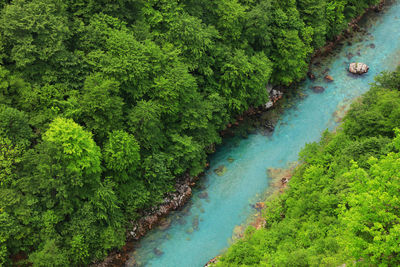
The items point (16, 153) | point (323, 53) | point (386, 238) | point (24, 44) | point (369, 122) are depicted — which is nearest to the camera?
point (386, 238)

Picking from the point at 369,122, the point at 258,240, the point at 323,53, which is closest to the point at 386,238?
the point at 258,240

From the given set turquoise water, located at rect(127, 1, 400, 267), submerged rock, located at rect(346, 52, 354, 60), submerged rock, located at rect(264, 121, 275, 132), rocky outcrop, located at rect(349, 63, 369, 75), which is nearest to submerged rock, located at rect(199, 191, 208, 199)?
turquoise water, located at rect(127, 1, 400, 267)

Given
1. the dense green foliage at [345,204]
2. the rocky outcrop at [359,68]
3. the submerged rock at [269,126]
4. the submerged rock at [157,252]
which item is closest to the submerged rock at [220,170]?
the submerged rock at [269,126]

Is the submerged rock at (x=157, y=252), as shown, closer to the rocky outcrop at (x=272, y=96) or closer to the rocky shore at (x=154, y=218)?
the rocky shore at (x=154, y=218)

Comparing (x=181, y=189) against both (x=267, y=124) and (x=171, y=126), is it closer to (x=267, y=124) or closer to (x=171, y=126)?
(x=171, y=126)

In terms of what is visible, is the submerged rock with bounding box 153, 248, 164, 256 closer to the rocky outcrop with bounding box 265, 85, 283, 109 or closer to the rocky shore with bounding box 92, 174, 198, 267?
the rocky shore with bounding box 92, 174, 198, 267

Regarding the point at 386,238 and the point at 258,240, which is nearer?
the point at 386,238
